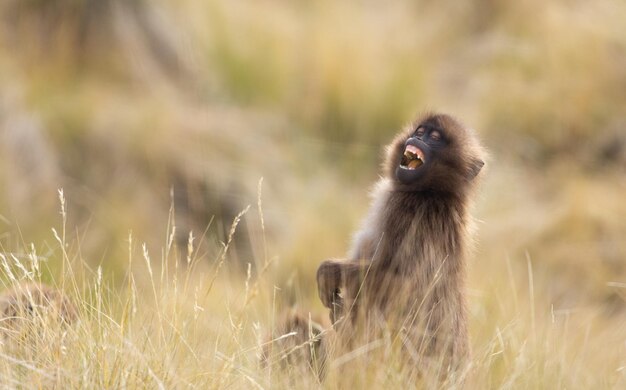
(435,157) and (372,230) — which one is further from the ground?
(435,157)

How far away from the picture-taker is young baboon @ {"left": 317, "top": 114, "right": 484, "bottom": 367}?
4102mm

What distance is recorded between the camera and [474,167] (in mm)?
4652

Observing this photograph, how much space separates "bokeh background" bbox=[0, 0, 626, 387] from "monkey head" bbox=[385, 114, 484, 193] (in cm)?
107

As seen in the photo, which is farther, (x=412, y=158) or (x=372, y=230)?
(x=412, y=158)

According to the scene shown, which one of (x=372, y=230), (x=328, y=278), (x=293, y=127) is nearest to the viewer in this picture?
(x=328, y=278)

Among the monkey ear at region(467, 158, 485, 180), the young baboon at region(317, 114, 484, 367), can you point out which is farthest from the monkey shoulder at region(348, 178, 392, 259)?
the monkey ear at region(467, 158, 485, 180)

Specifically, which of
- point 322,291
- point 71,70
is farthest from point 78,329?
point 71,70

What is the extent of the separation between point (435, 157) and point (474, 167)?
0.70 ft

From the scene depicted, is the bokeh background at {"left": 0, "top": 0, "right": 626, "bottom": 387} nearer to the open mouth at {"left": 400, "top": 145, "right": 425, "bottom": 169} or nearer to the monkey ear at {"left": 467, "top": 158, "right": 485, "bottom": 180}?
the monkey ear at {"left": 467, "top": 158, "right": 485, "bottom": 180}

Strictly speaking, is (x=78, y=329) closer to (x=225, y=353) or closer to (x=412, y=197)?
(x=225, y=353)

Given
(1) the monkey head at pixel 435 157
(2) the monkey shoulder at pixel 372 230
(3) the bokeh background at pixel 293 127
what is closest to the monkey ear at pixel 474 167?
(1) the monkey head at pixel 435 157

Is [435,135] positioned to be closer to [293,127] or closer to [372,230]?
[372,230]

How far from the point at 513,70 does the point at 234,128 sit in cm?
326

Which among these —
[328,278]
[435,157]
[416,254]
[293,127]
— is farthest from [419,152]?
[293,127]
